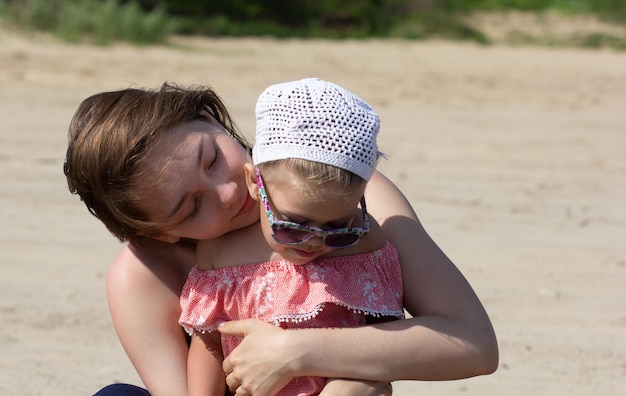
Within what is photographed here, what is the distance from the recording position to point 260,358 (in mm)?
1953

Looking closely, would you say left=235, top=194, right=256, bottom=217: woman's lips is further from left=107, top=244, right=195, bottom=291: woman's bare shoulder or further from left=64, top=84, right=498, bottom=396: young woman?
left=107, top=244, right=195, bottom=291: woman's bare shoulder

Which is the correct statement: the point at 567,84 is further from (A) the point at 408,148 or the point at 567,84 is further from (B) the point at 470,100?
(A) the point at 408,148

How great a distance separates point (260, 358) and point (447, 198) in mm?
4086

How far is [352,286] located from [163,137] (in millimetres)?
459

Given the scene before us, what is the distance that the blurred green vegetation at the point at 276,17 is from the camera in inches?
504

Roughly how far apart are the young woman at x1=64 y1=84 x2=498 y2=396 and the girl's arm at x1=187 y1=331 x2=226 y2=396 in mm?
53

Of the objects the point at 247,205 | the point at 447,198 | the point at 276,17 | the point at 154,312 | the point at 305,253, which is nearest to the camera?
the point at 305,253

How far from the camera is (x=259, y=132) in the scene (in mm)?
1899

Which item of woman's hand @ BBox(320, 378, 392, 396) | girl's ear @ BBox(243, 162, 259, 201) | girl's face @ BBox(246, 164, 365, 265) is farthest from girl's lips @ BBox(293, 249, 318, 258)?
woman's hand @ BBox(320, 378, 392, 396)

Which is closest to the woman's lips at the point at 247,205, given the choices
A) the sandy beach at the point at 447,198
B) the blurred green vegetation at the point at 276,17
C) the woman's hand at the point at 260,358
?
the woman's hand at the point at 260,358

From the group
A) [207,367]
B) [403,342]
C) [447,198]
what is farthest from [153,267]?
[447,198]

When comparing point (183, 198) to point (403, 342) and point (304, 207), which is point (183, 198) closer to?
point (304, 207)

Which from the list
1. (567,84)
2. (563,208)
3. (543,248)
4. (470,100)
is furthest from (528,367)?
(567,84)

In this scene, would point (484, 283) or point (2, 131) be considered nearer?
point (484, 283)
